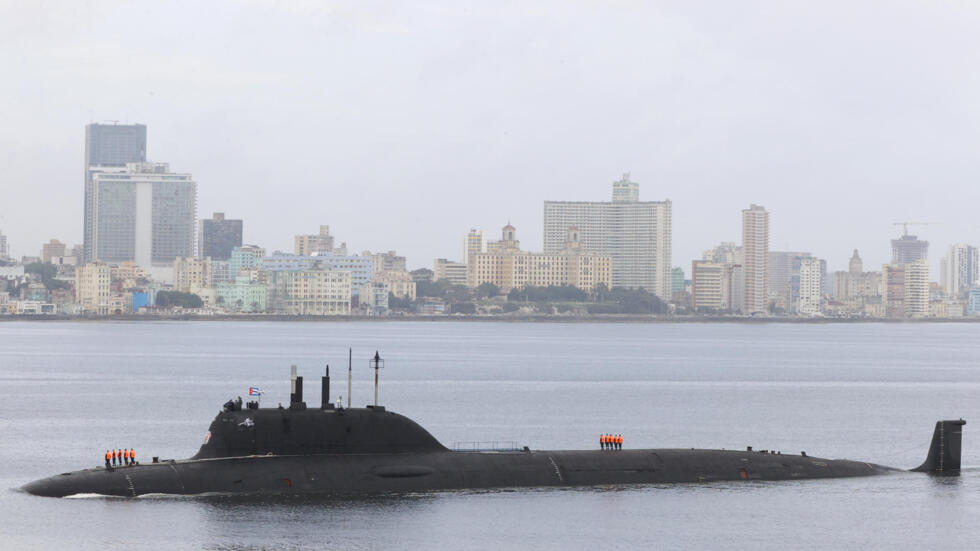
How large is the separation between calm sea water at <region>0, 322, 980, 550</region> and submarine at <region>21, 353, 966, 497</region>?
0.44 m

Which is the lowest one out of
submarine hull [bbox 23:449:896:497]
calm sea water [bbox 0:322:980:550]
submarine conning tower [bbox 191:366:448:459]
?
calm sea water [bbox 0:322:980:550]

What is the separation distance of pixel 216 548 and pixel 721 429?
39.1 m

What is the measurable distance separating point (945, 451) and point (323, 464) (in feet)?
71.9

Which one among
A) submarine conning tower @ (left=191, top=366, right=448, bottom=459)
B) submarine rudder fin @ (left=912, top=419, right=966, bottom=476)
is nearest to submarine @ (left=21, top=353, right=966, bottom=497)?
submarine conning tower @ (left=191, top=366, right=448, bottom=459)

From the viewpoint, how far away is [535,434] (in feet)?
214

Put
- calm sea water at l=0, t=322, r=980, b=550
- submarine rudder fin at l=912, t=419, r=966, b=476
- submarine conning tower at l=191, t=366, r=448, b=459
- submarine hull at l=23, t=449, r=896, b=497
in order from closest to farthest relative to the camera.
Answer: calm sea water at l=0, t=322, r=980, b=550, submarine hull at l=23, t=449, r=896, b=497, submarine conning tower at l=191, t=366, r=448, b=459, submarine rudder fin at l=912, t=419, r=966, b=476

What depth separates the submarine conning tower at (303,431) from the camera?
128 ft

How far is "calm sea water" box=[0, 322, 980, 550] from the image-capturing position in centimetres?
3731

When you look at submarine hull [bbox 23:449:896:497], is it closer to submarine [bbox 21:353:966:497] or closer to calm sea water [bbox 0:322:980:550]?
submarine [bbox 21:353:966:497]

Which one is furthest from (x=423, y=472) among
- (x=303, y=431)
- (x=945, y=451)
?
(x=945, y=451)

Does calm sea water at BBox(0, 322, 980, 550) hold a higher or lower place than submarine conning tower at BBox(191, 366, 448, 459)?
lower

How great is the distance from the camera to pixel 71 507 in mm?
37938

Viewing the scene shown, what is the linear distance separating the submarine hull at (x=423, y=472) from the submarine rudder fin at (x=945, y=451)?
369cm

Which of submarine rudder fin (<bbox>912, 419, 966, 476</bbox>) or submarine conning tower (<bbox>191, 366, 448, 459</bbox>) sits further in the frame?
submarine rudder fin (<bbox>912, 419, 966, 476</bbox>)
